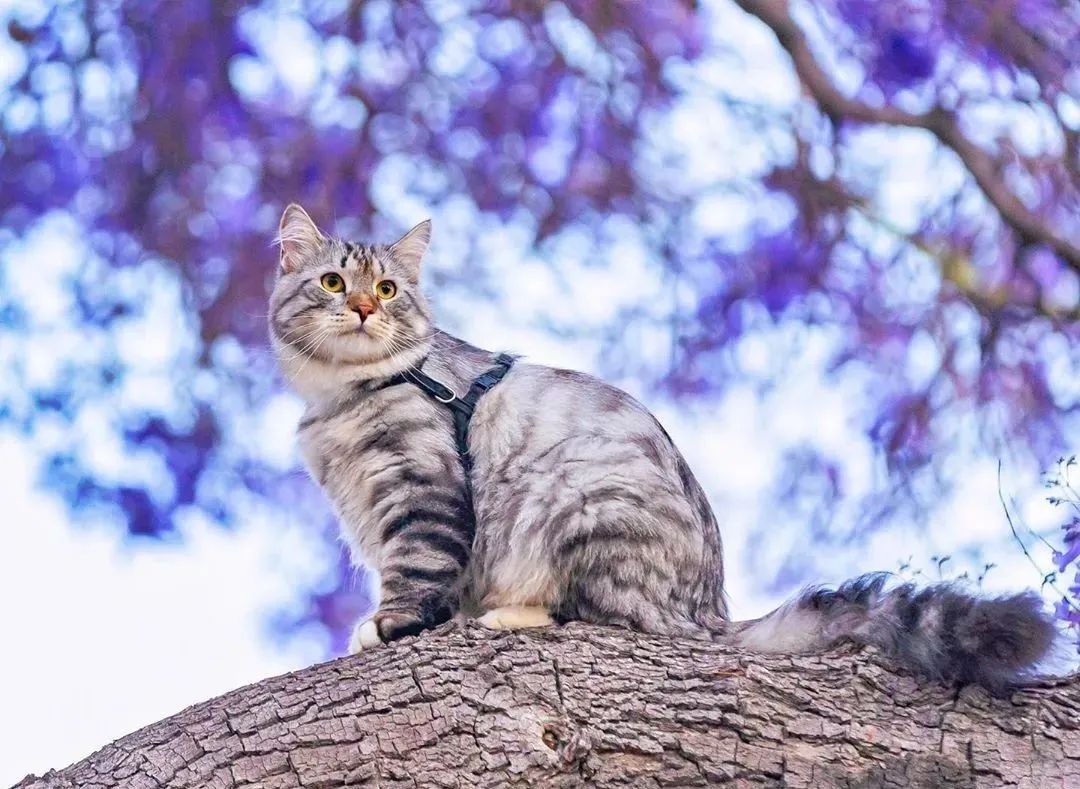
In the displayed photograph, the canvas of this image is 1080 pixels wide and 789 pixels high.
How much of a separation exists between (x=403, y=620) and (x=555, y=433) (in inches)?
22.5

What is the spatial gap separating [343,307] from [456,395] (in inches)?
13.8

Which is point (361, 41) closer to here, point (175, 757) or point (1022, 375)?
point (1022, 375)

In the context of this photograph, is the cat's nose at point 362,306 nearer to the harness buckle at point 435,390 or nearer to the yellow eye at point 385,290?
the yellow eye at point 385,290

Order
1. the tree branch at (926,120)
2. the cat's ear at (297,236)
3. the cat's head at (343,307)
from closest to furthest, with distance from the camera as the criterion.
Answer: the cat's head at (343,307)
the cat's ear at (297,236)
the tree branch at (926,120)

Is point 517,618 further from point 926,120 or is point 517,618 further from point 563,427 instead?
point 926,120


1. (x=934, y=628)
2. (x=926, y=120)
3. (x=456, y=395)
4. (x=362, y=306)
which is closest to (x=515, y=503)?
(x=456, y=395)

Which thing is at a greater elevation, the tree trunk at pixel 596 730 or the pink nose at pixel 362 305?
the pink nose at pixel 362 305

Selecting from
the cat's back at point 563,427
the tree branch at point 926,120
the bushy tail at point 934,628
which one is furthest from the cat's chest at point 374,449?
the tree branch at point 926,120

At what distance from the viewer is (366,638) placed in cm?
259

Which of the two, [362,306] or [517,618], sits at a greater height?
[362,306]

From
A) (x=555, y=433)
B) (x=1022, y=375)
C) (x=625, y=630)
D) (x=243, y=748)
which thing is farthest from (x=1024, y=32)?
(x=243, y=748)

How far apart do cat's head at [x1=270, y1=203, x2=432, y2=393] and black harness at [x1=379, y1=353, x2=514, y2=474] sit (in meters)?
0.04

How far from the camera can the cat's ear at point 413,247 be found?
3.29 meters

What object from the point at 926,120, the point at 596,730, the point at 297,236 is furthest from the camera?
the point at 926,120
